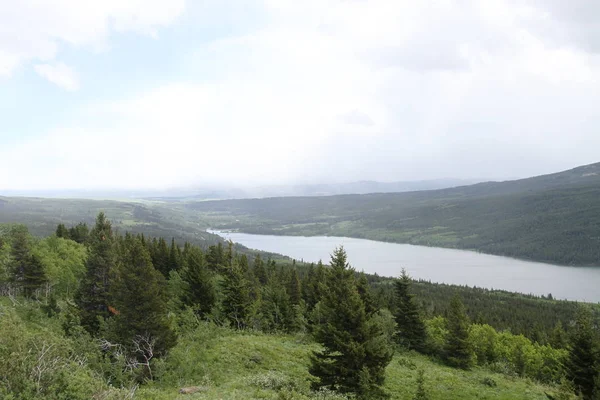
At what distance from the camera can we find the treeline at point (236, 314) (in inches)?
788

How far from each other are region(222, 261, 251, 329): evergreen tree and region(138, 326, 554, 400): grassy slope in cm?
523

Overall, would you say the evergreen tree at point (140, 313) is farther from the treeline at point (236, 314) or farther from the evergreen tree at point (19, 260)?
the evergreen tree at point (19, 260)

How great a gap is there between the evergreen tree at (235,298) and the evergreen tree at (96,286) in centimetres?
1362

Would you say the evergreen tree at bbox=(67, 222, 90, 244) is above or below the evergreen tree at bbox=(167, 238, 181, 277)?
above

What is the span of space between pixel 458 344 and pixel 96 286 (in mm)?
40299

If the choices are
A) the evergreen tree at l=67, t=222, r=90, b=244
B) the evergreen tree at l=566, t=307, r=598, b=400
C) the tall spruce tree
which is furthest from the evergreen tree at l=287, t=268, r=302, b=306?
the evergreen tree at l=67, t=222, r=90, b=244

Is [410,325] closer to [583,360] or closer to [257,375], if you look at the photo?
[583,360]

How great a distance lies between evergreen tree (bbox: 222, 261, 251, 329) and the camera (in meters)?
41.3

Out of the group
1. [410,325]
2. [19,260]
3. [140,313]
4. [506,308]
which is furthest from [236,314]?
[506,308]

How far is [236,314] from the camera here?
41.7 m

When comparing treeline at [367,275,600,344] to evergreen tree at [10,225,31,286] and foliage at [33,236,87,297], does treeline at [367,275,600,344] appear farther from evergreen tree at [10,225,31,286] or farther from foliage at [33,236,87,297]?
evergreen tree at [10,225,31,286]

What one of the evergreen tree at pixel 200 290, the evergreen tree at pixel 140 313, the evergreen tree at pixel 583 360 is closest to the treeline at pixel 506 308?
the evergreen tree at pixel 200 290

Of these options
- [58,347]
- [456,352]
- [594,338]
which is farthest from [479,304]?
[58,347]

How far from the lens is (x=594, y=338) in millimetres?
31750
